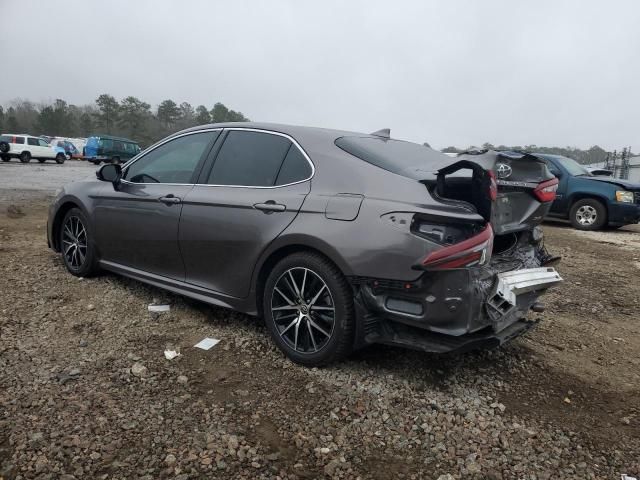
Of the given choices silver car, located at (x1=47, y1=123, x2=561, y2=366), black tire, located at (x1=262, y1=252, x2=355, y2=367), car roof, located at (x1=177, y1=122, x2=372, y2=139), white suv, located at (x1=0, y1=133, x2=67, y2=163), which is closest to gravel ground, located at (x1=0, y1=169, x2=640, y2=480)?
black tire, located at (x1=262, y1=252, x2=355, y2=367)

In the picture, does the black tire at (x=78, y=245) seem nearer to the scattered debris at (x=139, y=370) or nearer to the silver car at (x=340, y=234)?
the silver car at (x=340, y=234)

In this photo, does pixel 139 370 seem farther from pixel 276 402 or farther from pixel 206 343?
pixel 276 402

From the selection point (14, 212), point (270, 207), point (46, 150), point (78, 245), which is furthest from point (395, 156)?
point (46, 150)

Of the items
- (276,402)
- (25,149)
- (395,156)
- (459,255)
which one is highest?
(25,149)

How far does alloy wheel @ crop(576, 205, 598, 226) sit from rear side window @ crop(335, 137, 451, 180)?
8.52 metres

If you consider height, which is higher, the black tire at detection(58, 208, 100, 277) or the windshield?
the windshield

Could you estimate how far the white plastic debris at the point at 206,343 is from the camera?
344 cm

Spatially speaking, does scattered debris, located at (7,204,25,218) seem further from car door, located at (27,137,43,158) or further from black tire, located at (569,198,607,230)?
car door, located at (27,137,43,158)

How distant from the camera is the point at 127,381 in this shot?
2.94m

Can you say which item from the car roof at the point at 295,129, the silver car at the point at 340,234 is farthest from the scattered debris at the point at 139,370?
the car roof at the point at 295,129

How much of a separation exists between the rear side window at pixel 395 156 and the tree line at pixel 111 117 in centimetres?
5833

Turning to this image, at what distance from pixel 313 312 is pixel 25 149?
3021 cm

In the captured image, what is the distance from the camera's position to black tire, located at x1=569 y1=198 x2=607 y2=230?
10562 mm

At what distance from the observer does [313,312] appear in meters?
3.09
